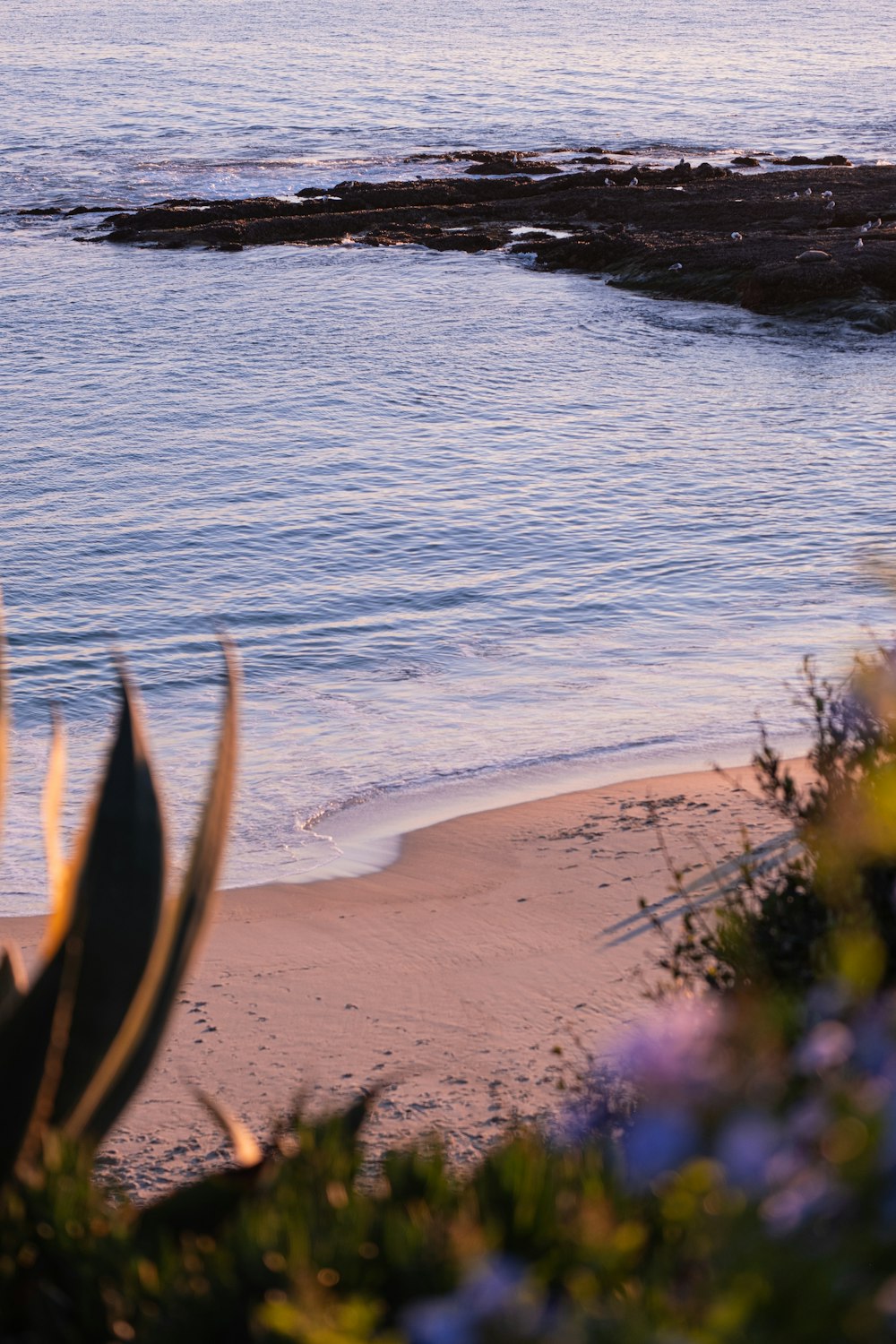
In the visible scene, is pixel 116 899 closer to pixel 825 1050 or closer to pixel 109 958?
pixel 109 958

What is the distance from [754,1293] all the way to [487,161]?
41.1 meters

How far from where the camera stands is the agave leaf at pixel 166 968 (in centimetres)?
203

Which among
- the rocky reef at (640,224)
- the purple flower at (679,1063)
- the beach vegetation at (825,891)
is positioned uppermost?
the rocky reef at (640,224)

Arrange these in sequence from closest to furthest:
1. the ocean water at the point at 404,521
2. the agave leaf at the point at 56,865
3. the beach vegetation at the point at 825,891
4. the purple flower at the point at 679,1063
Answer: the purple flower at the point at 679,1063, the agave leaf at the point at 56,865, the beach vegetation at the point at 825,891, the ocean water at the point at 404,521

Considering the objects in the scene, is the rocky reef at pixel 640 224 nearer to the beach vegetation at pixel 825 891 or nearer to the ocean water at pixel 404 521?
the ocean water at pixel 404 521

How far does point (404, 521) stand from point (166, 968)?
36.8ft

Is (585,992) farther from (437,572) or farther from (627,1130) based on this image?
(437,572)

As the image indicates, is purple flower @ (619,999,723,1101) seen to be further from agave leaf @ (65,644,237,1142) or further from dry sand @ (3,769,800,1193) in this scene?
dry sand @ (3,769,800,1193)

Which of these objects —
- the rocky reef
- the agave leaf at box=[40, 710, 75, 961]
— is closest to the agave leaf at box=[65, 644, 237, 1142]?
the agave leaf at box=[40, 710, 75, 961]

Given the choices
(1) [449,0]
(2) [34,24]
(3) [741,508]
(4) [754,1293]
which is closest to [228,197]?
(3) [741,508]

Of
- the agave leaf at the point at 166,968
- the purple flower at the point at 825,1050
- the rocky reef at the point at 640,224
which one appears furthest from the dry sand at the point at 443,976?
the rocky reef at the point at 640,224

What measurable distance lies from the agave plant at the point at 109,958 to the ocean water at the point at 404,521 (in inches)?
44.0

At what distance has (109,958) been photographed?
211 cm

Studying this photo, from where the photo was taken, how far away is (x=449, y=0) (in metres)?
129
